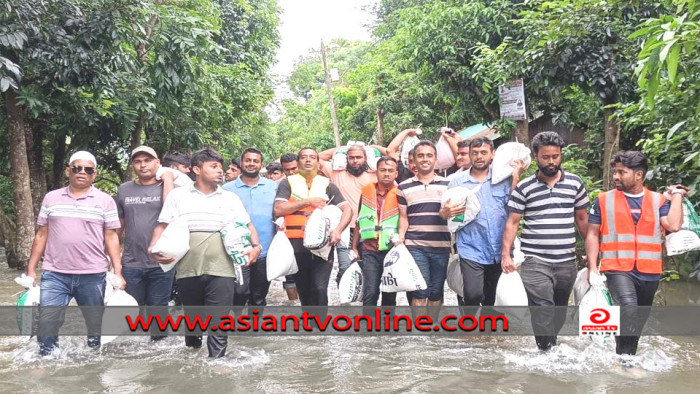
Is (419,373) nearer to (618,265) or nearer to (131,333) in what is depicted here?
(618,265)

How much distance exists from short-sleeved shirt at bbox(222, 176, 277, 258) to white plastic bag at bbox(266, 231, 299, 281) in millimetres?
301

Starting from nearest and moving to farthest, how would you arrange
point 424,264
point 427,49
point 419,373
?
1. point 419,373
2. point 424,264
3. point 427,49

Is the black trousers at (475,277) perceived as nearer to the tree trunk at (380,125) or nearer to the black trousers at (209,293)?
the black trousers at (209,293)

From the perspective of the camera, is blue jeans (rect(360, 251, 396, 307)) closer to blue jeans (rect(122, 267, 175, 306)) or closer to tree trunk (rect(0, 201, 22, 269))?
blue jeans (rect(122, 267, 175, 306))

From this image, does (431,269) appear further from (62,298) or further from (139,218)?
(62,298)

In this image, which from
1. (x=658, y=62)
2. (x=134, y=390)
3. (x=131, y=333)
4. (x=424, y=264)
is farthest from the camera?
(x=424, y=264)

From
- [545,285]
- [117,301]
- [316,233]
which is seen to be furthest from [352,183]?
[117,301]

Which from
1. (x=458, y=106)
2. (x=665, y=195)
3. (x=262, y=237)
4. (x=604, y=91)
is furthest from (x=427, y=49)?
(x=665, y=195)

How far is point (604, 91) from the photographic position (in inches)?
396

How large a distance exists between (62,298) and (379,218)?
2.65 metres

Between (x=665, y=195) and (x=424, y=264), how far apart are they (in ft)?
6.54

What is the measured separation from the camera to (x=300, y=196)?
6250 mm

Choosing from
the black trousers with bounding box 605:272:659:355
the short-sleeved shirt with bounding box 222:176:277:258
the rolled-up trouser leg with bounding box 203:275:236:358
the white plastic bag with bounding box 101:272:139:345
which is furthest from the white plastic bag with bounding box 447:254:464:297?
the white plastic bag with bounding box 101:272:139:345

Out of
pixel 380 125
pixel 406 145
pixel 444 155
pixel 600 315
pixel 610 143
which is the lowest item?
pixel 600 315
